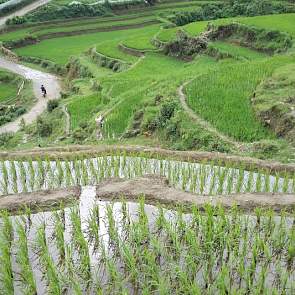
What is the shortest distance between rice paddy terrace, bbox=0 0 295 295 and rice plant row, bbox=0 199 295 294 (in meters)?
0.02

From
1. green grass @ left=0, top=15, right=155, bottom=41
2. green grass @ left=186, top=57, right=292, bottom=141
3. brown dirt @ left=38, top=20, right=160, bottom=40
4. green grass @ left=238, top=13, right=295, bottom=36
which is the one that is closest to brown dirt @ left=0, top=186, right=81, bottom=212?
green grass @ left=186, top=57, right=292, bottom=141

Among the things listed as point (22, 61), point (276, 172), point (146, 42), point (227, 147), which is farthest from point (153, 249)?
point (22, 61)

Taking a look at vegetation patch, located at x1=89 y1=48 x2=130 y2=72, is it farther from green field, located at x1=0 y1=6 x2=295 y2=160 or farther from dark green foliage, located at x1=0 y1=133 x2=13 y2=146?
dark green foliage, located at x1=0 y1=133 x2=13 y2=146

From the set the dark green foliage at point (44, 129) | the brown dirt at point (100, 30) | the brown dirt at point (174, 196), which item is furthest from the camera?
the brown dirt at point (100, 30)

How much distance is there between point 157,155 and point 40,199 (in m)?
2.59

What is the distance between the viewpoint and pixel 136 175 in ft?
27.1

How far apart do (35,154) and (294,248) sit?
5.70m

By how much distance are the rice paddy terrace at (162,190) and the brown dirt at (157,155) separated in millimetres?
26

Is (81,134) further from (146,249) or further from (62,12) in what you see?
(62,12)

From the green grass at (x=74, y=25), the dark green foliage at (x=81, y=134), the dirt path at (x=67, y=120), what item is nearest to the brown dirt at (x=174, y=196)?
the dark green foliage at (x=81, y=134)

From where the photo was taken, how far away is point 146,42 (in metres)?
25.4

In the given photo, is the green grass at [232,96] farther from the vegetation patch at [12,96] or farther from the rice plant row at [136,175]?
the vegetation patch at [12,96]

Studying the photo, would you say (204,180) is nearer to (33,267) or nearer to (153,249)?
(153,249)

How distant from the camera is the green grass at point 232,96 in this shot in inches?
394
